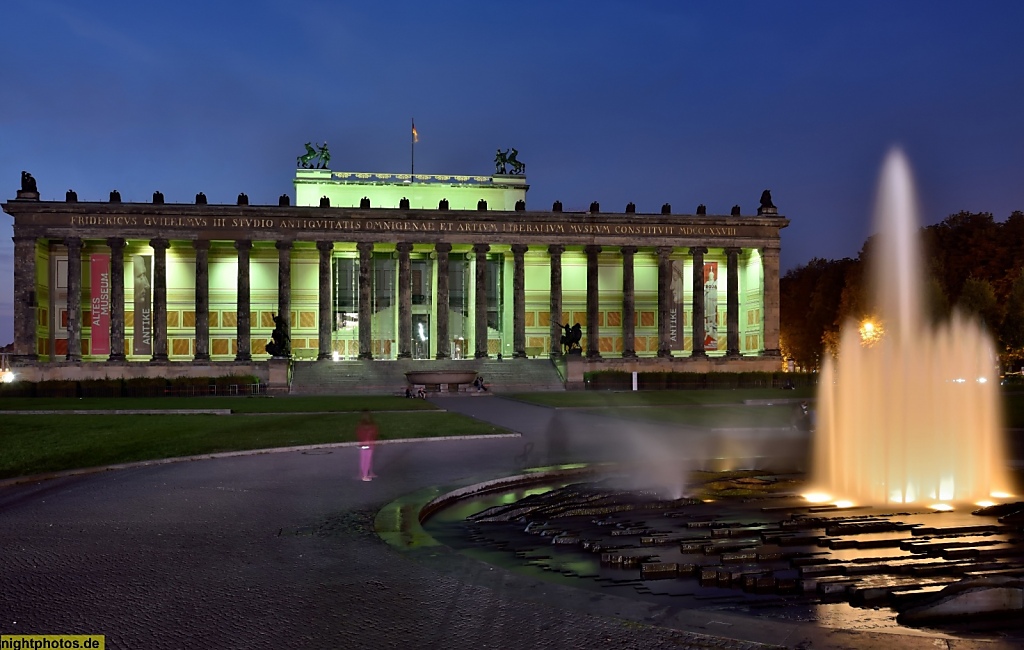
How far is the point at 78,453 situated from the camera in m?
20.6

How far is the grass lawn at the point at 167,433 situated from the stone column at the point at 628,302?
140 ft

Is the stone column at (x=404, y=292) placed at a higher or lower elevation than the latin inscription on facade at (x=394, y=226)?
lower

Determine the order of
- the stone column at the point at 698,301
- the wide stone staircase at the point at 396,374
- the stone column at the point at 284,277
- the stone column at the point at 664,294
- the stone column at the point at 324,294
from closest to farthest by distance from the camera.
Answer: the wide stone staircase at the point at 396,374
the stone column at the point at 284,277
the stone column at the point at 324,294
the stone column at the point at 664,294
the stone column at the point at 698,301

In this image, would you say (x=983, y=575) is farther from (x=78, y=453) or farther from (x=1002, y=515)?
(x=78, y=453)

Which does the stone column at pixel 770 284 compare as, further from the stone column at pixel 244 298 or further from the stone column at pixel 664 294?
the stone column at pixel 244 298

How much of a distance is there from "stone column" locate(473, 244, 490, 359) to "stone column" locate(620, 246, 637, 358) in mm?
12017

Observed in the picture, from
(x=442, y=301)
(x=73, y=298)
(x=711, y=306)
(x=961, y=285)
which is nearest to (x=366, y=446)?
(x=442, y=301)

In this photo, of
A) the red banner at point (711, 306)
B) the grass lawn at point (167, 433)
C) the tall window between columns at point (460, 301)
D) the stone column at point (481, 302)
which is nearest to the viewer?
the grass lawn at point (167, 433)

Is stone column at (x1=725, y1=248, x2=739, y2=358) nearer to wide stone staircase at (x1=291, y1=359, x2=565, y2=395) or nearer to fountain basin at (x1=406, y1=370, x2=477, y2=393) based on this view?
wide stone staircase at (x1=291, y1=359, x2=565, y2=395)

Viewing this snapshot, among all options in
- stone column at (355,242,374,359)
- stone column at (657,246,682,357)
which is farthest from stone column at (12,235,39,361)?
stone column at (657,246,682,357)

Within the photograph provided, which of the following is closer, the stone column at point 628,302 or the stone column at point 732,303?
the stone column at point 628,302

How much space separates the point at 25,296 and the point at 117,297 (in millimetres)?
6688

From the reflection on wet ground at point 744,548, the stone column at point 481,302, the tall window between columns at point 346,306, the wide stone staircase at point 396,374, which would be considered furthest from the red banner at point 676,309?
the reflection on wet ground at point 744,548

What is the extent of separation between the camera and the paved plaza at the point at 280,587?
6.69 metres
